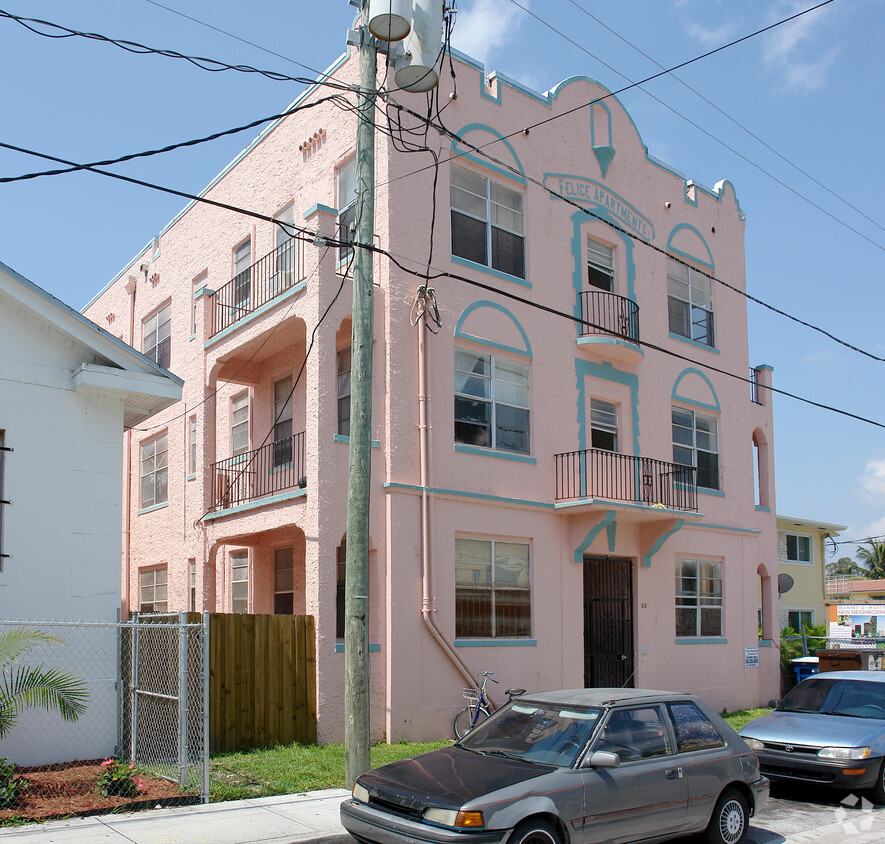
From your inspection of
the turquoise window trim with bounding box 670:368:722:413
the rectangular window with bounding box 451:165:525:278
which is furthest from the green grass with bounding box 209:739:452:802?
the turquoise window trim with bounding box 670:368:722:413

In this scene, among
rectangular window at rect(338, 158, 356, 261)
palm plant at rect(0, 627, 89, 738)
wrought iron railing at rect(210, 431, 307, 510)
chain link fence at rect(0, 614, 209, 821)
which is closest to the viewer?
palm plant at rect(0, 627, 89, 738)

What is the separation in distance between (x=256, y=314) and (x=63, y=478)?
18.8ft

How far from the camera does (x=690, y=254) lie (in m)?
21.2

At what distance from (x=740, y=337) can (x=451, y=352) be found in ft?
30.8

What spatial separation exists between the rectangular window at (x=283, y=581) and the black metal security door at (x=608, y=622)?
213 inches

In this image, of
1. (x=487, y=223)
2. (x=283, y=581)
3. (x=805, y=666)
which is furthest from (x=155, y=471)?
(x=805, y=666)

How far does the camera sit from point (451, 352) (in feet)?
51.5

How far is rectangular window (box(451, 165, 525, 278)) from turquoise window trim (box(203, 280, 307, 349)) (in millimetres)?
2897

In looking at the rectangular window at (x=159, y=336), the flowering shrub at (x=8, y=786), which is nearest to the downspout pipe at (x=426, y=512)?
the flowering shrub at (x=8, y=786)

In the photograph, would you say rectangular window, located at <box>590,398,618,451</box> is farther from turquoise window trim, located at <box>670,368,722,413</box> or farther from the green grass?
the green grass

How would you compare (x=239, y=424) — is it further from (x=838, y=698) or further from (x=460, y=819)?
(x=460, y=819)

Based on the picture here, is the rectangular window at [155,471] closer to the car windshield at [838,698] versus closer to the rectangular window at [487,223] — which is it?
the rectangular window at [487,223]

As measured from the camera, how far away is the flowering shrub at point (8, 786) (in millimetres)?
8773

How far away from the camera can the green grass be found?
1021cm
